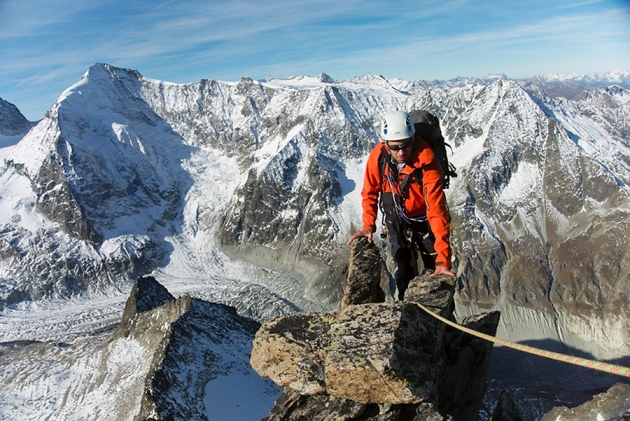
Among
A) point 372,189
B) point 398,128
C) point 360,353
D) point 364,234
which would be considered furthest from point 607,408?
point 372,189

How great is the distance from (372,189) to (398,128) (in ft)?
9.96

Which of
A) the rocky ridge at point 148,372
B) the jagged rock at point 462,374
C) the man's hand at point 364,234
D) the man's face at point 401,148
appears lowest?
the rocky ridge at point 148,372

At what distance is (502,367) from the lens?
146 m

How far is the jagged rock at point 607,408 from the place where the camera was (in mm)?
9398

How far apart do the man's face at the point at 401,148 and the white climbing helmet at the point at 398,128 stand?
0.64 feet

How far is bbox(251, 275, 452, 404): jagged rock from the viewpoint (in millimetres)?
10109

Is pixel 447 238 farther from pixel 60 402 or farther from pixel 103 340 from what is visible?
pixel 103 340

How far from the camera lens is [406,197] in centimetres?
1510

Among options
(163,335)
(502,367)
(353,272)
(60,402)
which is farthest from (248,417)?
(502,367)

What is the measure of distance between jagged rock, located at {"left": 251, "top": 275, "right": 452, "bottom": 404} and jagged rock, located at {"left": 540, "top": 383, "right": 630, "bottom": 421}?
11.6 feet

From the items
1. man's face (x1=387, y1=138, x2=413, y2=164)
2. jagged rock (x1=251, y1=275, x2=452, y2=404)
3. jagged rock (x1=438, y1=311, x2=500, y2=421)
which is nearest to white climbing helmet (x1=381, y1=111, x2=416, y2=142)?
man's face (x1=387, y1=138, x2=413, y2=164)

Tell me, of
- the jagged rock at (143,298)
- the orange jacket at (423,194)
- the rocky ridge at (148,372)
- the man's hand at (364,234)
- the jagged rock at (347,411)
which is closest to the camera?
the jagged rock at (347,411)

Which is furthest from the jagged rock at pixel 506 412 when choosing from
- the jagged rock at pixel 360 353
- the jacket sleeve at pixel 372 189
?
the jacket sleeve at pixel 372 189

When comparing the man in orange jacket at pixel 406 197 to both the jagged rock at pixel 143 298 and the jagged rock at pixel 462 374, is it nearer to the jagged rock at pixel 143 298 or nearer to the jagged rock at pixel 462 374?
the jagged rock at pixel 462 374
